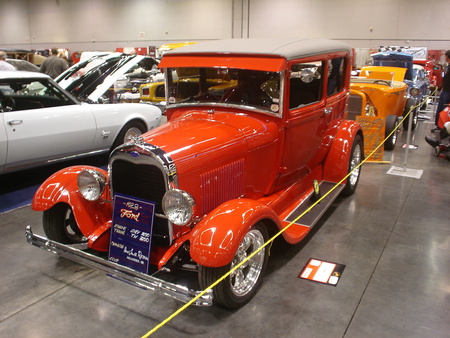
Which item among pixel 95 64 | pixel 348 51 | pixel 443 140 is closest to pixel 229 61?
pixel 348 51

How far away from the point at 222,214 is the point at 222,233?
0.62 feet

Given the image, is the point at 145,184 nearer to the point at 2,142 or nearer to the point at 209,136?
the point at 209,136

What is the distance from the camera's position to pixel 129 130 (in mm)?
6629

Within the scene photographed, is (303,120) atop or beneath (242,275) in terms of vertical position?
atop

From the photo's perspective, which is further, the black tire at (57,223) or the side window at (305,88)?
the side window at (305,88)

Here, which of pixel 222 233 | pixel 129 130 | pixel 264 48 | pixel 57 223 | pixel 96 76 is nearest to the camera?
pixel 222 233

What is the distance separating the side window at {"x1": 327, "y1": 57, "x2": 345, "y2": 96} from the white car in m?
2.48

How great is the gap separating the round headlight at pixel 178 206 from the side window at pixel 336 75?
104 inches

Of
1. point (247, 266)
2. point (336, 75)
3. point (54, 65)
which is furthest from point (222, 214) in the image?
point (54, 65)

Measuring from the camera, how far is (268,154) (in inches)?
145

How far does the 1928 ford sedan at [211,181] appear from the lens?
9.21 ft

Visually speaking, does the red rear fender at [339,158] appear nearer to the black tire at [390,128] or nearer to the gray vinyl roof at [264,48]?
the gray vinyl roof at [264,48]

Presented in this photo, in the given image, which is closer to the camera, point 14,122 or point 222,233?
point 222,233

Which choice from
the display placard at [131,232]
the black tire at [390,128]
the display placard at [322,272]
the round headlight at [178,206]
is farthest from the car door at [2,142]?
the black tire at [390,128]
